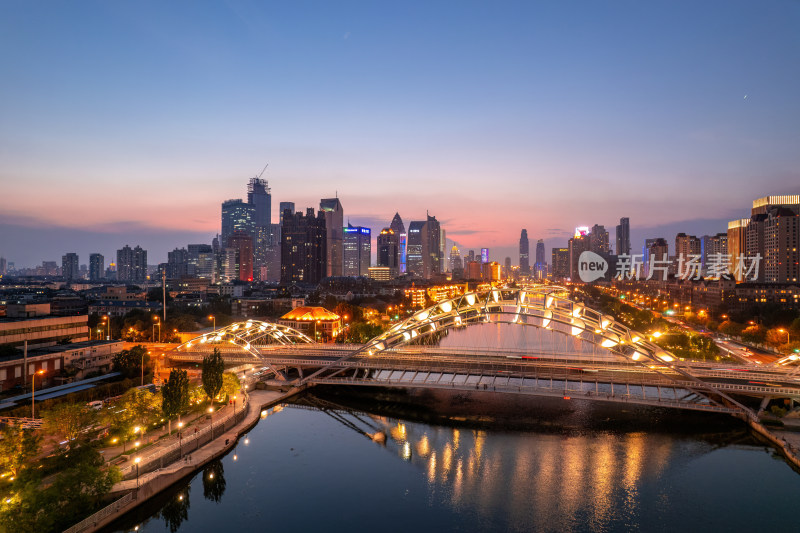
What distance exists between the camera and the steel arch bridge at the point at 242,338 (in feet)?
173

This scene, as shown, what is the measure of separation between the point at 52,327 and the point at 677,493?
5327cm

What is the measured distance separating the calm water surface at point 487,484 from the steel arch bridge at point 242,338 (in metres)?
16.7

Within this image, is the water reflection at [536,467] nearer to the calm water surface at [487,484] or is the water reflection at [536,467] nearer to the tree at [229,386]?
the calm water surface at [487,484]

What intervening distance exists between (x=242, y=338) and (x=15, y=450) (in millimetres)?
29729

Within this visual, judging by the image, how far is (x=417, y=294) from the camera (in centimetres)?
15225

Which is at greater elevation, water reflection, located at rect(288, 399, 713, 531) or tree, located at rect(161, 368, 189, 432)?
tree, located at rect(161, 368, 189, 432)

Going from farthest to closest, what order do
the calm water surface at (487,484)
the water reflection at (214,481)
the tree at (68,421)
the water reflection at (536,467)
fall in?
the tree at (68,421), the water reflection at (214,481), the water reflection at (536,467), the calm water surface at (487,484)

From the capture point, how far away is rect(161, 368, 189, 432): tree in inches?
1287

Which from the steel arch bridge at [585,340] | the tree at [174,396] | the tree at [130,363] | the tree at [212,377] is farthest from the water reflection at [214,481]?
the tree at [130,363]

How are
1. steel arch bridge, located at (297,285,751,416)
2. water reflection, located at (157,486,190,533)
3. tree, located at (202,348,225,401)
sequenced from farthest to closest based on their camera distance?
tree, located at (202,348,225,401) → steel arch bridge, located at (297,285,751,416) → water reflection, located at (157,486,190,533)

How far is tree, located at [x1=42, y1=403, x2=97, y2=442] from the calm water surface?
249 inches

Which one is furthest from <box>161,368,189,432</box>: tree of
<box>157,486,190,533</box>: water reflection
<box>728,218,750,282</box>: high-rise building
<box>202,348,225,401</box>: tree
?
<box>728,218,750,282</box>: high-rise building

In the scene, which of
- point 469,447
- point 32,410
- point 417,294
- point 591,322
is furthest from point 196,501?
point 417,294

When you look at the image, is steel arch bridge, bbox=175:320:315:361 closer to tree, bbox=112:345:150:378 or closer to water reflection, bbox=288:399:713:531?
tree, bbox=112:345:150:378
